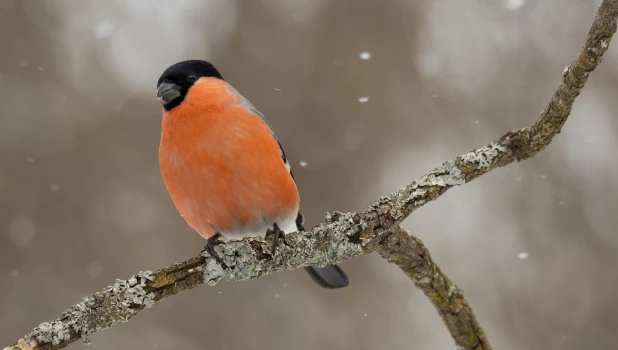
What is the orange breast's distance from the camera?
253cm

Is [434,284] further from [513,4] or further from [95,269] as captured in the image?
[513,4]

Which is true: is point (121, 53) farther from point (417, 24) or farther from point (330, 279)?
point (330, 279)

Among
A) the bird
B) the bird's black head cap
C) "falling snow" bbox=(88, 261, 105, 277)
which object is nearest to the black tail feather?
the bird

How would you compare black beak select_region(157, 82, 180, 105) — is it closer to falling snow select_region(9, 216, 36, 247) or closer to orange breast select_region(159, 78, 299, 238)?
orange breast select_region(159, 78, 299, 238)

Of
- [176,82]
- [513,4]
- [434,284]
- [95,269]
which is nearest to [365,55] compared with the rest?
[513,4]

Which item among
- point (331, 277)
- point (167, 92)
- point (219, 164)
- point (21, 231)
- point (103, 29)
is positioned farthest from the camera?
point (103, 29)

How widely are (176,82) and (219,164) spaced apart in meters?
0.50

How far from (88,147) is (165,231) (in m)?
0.87

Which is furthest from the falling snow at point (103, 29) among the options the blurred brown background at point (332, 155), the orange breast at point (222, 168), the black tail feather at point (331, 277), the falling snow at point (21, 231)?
the black tail feather at point (331, 277)

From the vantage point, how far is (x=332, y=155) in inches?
189

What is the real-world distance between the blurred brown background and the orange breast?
201cm

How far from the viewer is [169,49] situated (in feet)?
16.5

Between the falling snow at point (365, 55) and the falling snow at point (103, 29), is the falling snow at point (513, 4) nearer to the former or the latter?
the falling snow at point (365, 55)

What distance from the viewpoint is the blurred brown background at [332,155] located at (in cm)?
462
